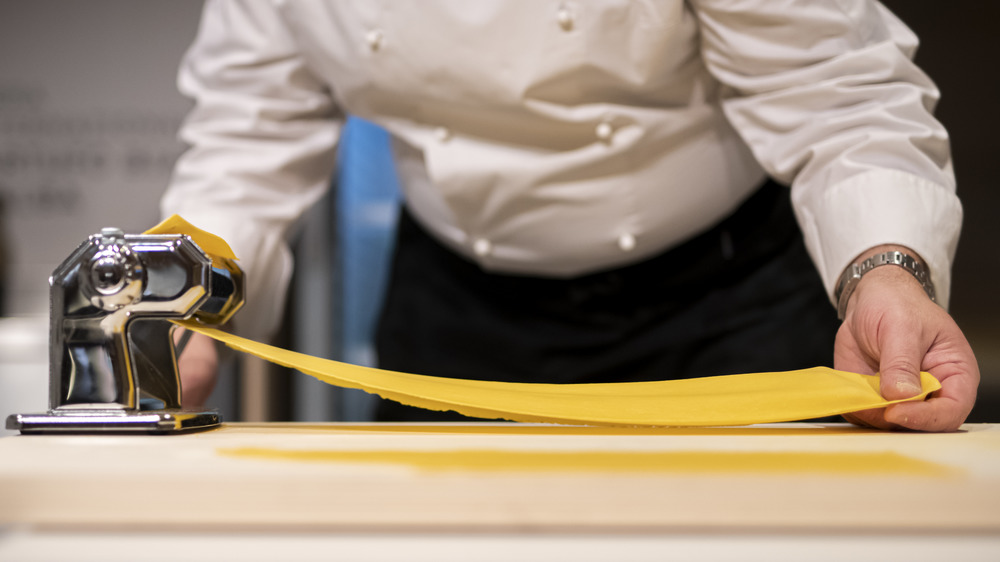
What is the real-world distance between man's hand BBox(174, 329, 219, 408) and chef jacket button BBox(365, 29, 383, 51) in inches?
14.2

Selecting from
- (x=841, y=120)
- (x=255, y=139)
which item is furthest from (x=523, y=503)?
(x=255, y=139)

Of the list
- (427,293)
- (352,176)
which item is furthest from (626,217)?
(352,176)

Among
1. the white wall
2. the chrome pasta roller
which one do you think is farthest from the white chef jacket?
the white wall

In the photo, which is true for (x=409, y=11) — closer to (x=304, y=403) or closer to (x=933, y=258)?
(x=933, y=258)

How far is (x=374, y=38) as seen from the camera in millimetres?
815

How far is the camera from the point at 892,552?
0.31 meters

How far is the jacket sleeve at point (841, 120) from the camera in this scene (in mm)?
628

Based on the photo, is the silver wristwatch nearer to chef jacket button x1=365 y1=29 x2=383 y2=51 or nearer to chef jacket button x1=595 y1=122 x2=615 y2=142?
chef jacket button x1=595 y1=122 x2=615 y2=142

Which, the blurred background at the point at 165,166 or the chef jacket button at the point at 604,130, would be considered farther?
the blurred background at the point at 165,166

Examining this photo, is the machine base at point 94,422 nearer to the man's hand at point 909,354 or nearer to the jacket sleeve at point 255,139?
the jacket sleeve at point 255,139

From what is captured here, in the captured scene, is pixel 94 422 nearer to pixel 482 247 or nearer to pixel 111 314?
pixel 111 314

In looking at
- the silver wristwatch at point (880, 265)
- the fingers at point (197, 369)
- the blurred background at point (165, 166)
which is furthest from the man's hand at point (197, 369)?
the blurred background at point (165, 166)

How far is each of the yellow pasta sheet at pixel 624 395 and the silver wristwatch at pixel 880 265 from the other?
115 millimetres

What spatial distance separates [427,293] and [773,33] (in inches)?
22.9
